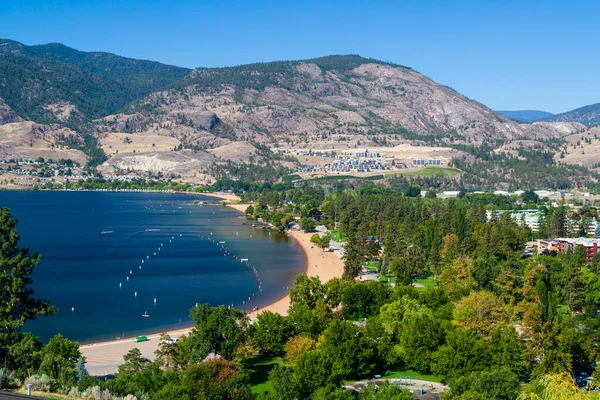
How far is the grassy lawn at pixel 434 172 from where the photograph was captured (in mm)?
184000

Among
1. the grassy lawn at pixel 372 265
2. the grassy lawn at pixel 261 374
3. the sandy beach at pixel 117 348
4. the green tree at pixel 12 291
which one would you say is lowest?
the sandy beach at pixel 117 348

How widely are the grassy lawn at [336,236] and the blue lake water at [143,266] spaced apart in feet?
17.9

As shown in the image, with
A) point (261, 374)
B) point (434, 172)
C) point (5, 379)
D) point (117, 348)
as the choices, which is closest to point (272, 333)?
point (261, 374)

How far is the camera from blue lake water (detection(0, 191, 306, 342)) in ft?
161

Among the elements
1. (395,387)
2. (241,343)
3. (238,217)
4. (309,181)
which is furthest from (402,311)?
(309,181)

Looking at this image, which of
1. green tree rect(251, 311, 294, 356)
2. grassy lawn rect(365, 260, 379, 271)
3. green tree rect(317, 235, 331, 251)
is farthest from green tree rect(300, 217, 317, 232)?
green tree rect(251, 311, 294, 356)

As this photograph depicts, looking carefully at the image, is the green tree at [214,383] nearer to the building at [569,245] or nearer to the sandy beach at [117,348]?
the sandy beach at [117,348]

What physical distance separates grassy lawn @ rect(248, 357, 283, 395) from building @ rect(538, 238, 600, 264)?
42952mm

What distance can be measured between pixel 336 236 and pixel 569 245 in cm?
3171

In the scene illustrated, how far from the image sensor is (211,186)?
184375 millimetres

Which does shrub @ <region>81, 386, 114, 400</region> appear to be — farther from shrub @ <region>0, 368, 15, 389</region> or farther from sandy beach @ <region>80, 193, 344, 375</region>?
sandy beach @ <region>80, 193, 344, 375</region>

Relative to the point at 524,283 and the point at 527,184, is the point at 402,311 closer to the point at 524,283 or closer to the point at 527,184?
the point at 524,283

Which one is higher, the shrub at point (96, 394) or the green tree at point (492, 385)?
the shrub at point (96, 394)

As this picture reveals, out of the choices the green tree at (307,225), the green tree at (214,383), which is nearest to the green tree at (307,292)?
the green tree at (214,383)
